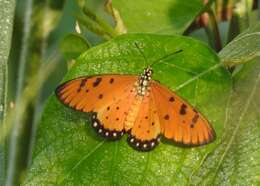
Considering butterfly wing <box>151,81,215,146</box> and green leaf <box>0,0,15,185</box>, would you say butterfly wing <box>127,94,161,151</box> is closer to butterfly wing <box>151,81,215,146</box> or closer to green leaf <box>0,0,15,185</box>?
butterfly wing <box>151,81,215,146</box>

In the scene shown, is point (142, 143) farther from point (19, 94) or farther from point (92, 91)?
point (19, 94)

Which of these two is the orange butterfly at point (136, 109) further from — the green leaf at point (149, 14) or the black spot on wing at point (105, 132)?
the green leaf at point (149, 14)

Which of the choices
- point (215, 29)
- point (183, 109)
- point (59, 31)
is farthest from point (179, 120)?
point (59, 31)

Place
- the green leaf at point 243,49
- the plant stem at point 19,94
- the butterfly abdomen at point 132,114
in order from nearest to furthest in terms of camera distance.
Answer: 1. the green leaf at point 243,49
2. the butterfly abdomen at point 132,114
3. the plant stem at point 19,94

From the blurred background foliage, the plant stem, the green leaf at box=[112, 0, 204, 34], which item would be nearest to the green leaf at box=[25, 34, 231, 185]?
the blurred background foliage

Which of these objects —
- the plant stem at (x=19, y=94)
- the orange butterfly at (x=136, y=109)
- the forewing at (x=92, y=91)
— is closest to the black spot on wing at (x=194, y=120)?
the orange butterfly at (x=136, y=109)

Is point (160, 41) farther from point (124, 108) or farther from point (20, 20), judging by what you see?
point (20, 20)

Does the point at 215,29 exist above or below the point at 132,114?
above

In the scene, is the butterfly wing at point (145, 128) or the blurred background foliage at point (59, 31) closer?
the butterfly wing at point (145, 128)
